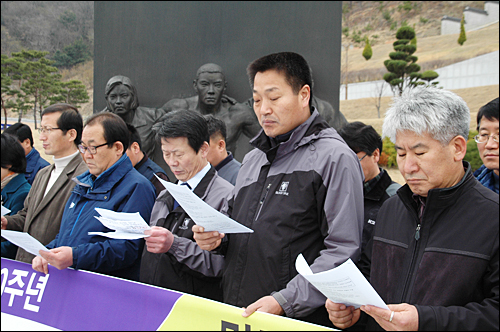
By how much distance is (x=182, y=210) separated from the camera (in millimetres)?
2412

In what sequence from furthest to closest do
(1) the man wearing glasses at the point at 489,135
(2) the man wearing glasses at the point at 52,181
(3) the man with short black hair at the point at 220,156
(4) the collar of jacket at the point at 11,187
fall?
(4) the collar of jacket at the point at 11,187 < (3) the man with short black hair at the point at 220,156 < (2) the man wearing glasses at the point at 52,181 < (1) the man wearing glasses at the point at 489,135

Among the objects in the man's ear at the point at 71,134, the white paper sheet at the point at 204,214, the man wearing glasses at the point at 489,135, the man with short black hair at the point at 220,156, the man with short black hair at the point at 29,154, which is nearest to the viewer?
the white paper sheet at the point at 204,214

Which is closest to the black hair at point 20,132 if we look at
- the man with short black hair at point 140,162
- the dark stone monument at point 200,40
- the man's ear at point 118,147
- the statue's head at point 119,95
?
the statue's head at point 119,95

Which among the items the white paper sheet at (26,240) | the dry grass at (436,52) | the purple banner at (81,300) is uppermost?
the dry grass at (436,52)

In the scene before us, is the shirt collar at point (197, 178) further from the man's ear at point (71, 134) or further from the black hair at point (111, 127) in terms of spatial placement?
the man's ear at point (71, 134)

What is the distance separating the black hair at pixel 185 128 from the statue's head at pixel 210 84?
13.1ft

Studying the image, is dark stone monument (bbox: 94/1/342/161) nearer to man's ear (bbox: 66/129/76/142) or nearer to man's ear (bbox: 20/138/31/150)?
man's ear (bbox: 20/138/31/150)

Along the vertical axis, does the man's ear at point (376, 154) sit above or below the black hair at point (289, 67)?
below

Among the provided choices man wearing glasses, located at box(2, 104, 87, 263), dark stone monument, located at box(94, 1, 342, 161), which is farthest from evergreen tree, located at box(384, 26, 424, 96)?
man wearing glasses, located at box(2, 104, 87, 263)

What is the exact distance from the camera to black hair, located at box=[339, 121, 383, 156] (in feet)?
9.72

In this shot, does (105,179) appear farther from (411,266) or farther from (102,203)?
(411,266)

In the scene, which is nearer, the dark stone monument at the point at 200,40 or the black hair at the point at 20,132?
the black hair at the point at 20,132

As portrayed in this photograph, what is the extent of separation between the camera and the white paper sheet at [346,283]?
1.25 m

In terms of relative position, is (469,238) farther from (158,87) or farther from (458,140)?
(158,87)
